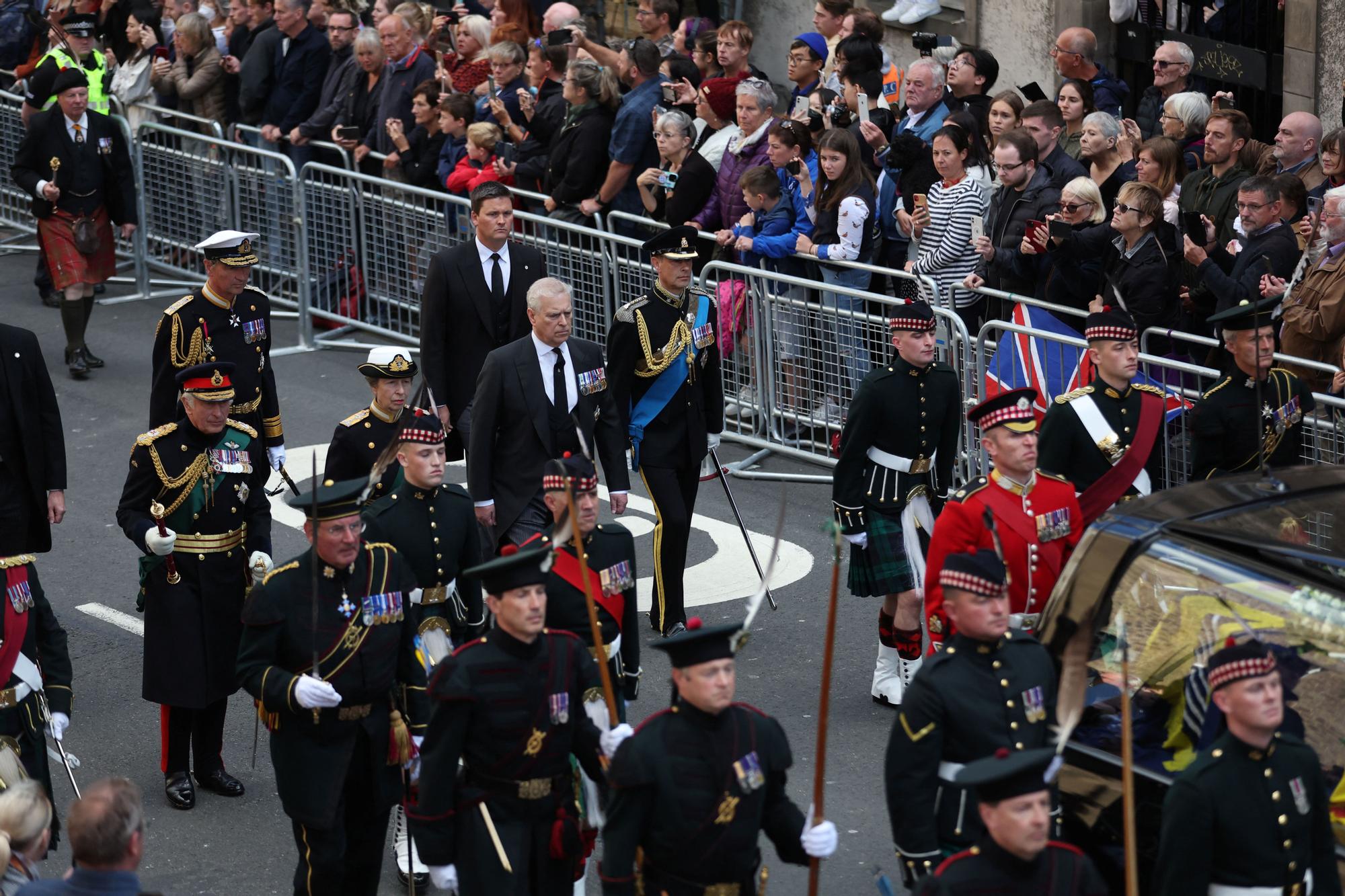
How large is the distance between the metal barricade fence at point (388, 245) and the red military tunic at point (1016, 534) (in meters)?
6.17

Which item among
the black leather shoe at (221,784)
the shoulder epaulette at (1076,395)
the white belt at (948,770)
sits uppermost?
the shoulder epaulette at (1076,395)

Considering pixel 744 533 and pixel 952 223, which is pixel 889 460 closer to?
pixel 744 533

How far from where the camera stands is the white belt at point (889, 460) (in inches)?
353

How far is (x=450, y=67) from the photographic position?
1612 centimetres

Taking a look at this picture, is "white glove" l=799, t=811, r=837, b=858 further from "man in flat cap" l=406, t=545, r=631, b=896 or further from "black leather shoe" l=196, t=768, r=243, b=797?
"black leather shoe" l=196, t=768, r=243, b=797

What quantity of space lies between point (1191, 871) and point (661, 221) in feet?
28.9

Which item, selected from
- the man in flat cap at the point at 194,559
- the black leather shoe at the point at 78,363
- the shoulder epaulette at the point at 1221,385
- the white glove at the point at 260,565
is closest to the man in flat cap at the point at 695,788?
the white glove at the point at 260,565

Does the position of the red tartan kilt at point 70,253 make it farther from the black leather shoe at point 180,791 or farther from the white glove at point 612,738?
A: the white glove at point 612,738

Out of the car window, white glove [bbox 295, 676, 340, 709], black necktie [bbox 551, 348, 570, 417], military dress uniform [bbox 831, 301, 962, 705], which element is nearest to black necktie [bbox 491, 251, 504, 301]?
black necktie [bbox 551, 348, 570, 417]

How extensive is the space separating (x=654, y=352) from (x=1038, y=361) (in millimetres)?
2377

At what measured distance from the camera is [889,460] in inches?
353

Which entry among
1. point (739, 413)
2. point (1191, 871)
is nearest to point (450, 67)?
point (739, 413)

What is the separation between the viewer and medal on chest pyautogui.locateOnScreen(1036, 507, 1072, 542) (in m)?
7.52

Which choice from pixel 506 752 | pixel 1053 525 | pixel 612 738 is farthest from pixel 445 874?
pixel 1053 525
